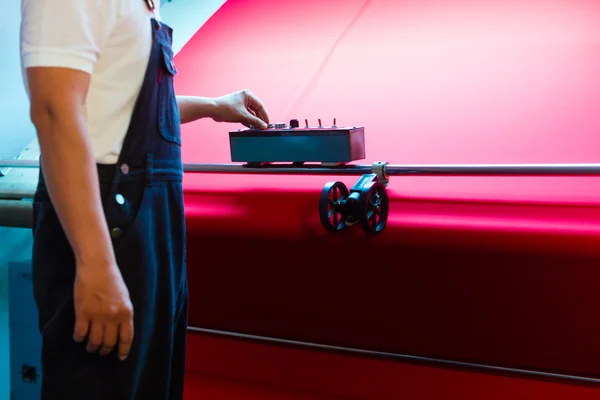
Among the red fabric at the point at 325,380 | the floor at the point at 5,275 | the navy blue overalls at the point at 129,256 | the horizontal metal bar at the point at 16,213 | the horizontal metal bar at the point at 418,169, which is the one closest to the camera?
the navy blue overalls at the point at 129,256

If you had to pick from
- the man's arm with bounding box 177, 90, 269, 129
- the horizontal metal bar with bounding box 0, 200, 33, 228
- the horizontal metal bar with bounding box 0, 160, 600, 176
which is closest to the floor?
the horizontal metal bar with bounding box 0, 200, 33, 228

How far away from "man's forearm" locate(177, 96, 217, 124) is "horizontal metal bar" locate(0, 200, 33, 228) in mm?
469

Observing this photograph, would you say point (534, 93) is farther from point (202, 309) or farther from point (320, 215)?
point (202, 309)

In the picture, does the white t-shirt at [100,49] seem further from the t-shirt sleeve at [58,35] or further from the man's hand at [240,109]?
the man's hand at [240,109]

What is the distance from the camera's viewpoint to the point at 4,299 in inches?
67.4

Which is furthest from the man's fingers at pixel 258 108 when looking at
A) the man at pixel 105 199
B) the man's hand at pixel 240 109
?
the man at pixel 105 199

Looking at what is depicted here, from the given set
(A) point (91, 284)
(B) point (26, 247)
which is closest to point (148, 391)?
(A) point (91, 284)

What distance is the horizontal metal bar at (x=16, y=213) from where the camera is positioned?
1374 millimetres

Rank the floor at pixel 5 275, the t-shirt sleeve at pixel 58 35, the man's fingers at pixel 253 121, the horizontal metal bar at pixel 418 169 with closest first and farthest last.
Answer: the t-shirt sleeve at pixel 58 35
the horizontal metal bar at pixel 418 169
the man's fingers at pixel 253 121
the floor at pixel 5 275

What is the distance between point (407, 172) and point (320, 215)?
0.16m

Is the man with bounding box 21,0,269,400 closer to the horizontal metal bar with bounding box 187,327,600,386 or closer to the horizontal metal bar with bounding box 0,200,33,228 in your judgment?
the horizontal metal bar with bounding box 187,327,600,386

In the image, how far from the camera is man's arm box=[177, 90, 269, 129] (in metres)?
1.11

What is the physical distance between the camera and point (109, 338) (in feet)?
2.38

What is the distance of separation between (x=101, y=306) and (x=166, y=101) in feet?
0.91
